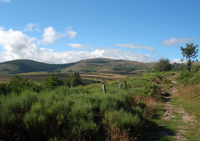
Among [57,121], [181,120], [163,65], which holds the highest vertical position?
[163,65]

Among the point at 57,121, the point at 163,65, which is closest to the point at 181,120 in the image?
the point at 57,121

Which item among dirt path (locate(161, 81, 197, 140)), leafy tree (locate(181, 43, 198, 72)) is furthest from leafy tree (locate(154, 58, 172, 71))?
dirt path (locate(161, 81, 197, 140))

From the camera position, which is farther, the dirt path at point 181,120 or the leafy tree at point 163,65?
the leafy tree at point 163,65

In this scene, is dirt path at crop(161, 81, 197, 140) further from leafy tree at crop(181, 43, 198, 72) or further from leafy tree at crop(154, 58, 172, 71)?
leafy tree at crop(154, 58, 172, 71)

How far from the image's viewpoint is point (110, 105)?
771cm

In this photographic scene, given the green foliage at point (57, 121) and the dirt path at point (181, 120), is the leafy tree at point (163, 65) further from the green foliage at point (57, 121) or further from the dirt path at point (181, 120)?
the green foliage at point (57, 121)

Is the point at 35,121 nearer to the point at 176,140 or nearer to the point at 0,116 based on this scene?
the point at 0,116

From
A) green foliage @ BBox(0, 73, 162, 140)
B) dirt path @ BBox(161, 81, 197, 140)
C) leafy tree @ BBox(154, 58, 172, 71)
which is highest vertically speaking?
leafy tree @ BBox(154, 58, 172, 71)

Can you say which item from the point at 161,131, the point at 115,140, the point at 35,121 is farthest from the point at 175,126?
the point at 35,121

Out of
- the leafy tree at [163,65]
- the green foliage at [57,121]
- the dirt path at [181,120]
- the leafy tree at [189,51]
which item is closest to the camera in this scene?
the green foliage at [57,121]

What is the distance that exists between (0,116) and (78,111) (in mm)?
2834

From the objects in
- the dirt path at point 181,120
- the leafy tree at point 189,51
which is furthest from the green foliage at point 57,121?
the leafy tree at point 189,51

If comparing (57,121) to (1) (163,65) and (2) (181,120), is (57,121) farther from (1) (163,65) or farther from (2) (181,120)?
(1) (163,65)

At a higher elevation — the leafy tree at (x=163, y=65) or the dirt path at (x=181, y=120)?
the leafy tree at (x=163, y=65)
